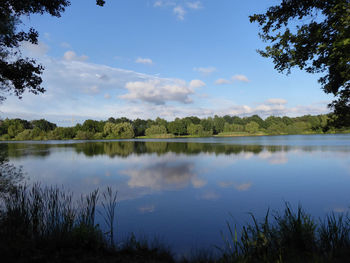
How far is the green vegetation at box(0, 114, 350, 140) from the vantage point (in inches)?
3725

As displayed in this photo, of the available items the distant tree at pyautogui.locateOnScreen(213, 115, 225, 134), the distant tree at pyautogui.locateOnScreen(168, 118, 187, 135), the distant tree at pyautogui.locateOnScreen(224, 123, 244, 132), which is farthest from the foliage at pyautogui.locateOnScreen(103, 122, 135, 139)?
the distant tree at pyautogui.locateOnScreen(224, 123, 244, 132)

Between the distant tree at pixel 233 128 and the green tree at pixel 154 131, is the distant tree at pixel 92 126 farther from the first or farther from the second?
the distant tree at pixel 233 128

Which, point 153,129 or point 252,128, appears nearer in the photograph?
point 153,129

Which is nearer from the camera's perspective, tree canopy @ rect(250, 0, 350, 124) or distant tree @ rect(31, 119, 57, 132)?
tree canopy @ rect(250, 0, 350, 124)

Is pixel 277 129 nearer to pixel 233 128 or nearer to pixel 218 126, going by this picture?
pixel 233 128

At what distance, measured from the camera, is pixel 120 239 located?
596 cm

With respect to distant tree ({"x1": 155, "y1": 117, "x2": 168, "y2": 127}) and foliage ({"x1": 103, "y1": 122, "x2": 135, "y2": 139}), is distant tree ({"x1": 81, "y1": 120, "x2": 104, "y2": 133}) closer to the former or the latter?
foliage ({"x1": 103, "y1": 122, "x2": 135, "y2": 139})

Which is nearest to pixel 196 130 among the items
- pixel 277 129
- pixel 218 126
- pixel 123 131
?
pixel 218 126

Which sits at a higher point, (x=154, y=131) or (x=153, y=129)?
(x=153, y=129)

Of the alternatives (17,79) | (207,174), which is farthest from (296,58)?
(207,174)

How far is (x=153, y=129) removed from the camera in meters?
105

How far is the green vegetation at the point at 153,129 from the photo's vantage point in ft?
310

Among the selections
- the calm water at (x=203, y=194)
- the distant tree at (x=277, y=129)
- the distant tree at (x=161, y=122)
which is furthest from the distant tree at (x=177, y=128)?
the calm water at (x=203, y=194)

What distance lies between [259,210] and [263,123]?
12747 centimetres
